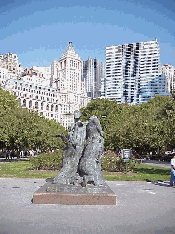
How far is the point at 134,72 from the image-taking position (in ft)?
526

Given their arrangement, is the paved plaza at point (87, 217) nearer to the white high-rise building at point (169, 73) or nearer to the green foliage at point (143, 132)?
the green foliage at point (143, 132)

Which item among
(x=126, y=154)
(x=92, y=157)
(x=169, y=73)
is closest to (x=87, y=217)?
(x=92, y=157)

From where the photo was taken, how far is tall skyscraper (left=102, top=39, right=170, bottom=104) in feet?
506

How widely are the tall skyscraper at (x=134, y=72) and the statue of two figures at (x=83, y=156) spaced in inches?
5617

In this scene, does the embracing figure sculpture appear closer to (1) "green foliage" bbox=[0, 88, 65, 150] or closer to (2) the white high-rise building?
(1) "green foliage" bbox=[0, 88, 65, 150]

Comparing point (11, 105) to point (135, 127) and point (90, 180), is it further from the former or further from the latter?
point (90, 180)

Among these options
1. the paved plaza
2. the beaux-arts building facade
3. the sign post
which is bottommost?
the paved plaza

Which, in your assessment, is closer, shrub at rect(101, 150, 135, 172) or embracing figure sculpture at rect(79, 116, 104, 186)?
embracing figure sculpture at rect(79, 116, 104, 186)

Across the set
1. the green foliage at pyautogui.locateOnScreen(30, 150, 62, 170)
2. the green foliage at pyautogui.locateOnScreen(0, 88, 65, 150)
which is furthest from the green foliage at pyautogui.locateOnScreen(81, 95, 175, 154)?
the green foliage at pyautogui.locateOnScreen(30, 150, 62, 170)

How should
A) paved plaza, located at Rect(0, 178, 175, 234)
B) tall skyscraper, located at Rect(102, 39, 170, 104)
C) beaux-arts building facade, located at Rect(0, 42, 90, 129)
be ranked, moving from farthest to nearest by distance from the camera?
1. tall skyscraper, located at Rect(102, 39, 170, 104)
2. beaux-arts building facade, located at Rect(0, 42, 90, 129)
3. paved plaza, located at Rect(0, 178, 175, 234)

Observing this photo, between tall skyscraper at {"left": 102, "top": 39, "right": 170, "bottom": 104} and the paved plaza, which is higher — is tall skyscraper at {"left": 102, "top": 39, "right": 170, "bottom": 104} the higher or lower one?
the higher one

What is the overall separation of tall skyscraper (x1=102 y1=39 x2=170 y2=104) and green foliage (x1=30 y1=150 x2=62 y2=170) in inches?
5242

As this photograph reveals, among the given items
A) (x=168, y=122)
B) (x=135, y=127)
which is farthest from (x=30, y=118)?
(x=168, y=122)

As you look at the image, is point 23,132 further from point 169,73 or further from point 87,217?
point 169,73
